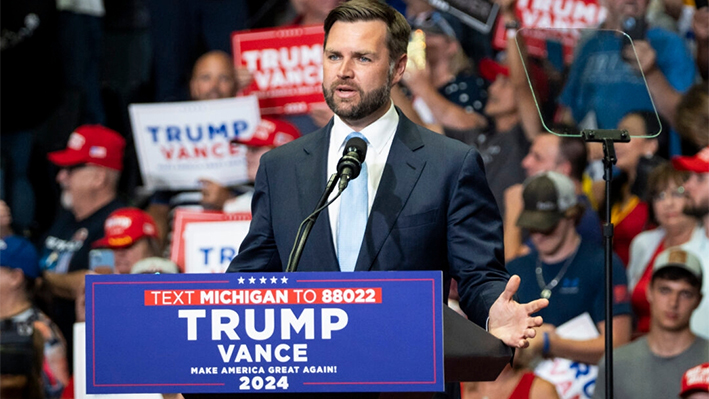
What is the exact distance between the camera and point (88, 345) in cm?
173

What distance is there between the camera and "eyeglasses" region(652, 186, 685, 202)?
4.57m

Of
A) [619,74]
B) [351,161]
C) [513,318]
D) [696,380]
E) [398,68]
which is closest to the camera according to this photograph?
[513,318]

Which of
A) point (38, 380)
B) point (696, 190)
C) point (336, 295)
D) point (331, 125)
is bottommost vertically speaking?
point (38, 380)

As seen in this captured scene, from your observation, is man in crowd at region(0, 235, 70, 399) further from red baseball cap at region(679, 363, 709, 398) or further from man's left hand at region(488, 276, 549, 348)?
man's left hand at region(488, 276, 549, 348)

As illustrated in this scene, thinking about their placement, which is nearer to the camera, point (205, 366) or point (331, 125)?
point (205, 366)

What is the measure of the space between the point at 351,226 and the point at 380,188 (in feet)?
0.35

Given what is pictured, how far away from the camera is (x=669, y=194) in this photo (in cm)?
461

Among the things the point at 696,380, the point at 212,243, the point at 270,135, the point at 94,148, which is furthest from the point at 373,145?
the point at 94,148

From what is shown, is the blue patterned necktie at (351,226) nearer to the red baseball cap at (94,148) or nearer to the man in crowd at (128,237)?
the man in crowd at (128,237)

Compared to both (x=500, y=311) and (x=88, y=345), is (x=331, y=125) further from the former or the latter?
(x=88, y=345)

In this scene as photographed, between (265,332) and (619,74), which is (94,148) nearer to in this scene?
(619,74)

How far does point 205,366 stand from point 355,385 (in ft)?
0.88

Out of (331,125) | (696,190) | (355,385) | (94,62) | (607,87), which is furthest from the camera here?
(94,62)

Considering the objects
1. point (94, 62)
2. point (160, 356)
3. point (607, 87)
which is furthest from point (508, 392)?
point (94, 62)
